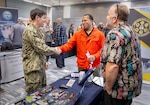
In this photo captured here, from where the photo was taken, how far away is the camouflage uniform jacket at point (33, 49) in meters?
1.78

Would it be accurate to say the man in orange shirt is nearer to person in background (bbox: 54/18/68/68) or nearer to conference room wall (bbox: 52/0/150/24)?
person in background (bbox: 54/18/68/68)

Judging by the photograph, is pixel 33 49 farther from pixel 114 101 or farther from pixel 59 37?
pixel 59 37

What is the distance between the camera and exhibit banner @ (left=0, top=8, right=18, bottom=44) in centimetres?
546

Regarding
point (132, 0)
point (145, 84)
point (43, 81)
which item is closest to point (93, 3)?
point (132, 0)

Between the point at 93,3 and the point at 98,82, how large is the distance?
10.0 metres

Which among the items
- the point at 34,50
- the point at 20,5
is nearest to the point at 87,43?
the point at 34,50

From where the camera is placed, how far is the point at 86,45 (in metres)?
2.14

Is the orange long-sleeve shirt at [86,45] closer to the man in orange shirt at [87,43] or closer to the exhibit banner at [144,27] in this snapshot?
the man in orange shirt at [87,43]

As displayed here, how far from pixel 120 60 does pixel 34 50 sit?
1.03 meters

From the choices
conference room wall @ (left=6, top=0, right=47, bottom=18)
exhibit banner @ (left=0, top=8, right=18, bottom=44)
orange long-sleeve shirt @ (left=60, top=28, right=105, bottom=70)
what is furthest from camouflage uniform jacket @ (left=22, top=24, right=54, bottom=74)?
conference room wall @ (left=6, top=0, right=47, bottom=18)

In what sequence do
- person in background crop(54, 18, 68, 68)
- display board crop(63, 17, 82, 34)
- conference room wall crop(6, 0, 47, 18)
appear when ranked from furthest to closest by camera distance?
conference room wall crop(6, 0, 47, 18) → display board crop(63, 17, 82, 34) → person in background crop(54, 18, 68, 68)

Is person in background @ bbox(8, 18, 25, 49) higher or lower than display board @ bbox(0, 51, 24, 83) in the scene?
higher

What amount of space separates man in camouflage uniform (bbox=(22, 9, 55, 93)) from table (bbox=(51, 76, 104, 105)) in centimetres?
32

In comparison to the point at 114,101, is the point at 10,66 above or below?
below
